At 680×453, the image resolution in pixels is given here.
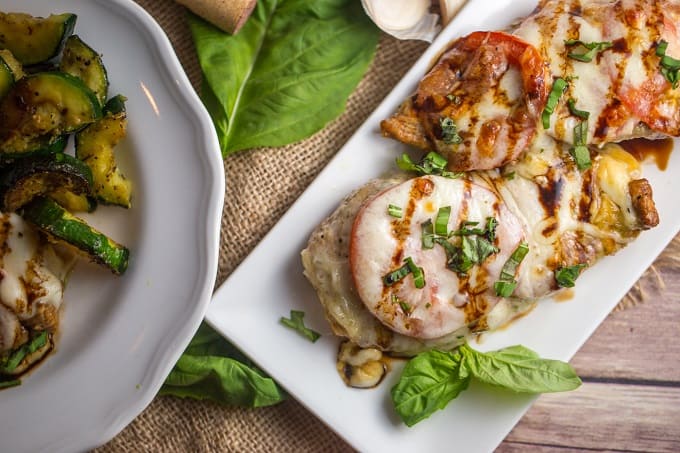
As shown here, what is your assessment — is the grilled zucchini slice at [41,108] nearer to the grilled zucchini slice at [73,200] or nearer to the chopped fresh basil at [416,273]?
the grilled zucchini slice at [73,200]

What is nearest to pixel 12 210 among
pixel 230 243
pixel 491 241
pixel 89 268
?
pixel 89 268

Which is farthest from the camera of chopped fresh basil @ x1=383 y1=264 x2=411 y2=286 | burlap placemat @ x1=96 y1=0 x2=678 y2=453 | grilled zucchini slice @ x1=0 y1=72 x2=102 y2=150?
burlap placemat @ x1=96 y1=0 x2=678 y2=453

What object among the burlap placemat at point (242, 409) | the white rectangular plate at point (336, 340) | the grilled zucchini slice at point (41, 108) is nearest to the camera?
the grilled zucchini slice at point (41, 108)

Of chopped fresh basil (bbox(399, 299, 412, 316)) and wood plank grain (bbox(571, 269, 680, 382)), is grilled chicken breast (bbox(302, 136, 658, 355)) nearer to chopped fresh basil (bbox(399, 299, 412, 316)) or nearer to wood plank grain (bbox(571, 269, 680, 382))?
chopped fresh basil (bbox(399, 299, 412, 316))

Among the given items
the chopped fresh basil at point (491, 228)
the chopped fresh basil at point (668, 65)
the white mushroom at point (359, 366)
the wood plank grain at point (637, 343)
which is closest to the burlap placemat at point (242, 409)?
the white mushroom at point (359, 366)

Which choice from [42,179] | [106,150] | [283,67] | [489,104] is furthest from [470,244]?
[42,179]

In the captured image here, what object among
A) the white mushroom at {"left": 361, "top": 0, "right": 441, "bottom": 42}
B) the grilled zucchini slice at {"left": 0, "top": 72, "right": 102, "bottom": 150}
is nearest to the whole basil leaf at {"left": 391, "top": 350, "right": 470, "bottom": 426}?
the white mushroom at {"left": 361, "top": 0, "right": 441, "bottom": 42}
